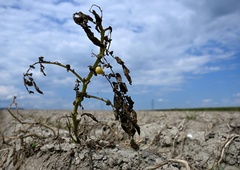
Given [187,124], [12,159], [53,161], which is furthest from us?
[187,124]

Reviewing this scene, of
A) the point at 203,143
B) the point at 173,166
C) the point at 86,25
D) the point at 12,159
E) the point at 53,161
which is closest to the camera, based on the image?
the point at 86,25

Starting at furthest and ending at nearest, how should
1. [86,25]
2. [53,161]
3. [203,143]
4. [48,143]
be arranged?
1. [203,143]
2. [48,143]
3. [53,161]
4. [86,25]

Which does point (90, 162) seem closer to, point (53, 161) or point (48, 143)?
point (53, 161)

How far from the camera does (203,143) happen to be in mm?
4770

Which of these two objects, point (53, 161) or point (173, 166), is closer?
point (173, 166)

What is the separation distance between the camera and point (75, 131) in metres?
2.67

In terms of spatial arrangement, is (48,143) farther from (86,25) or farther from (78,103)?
(86,25)

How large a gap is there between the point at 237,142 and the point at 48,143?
235cm

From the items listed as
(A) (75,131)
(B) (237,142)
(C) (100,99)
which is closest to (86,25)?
(C) (100,99)

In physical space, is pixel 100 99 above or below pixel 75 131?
above

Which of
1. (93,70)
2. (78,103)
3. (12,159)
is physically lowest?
(12,159)

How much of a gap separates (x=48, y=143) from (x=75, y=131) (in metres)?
0.36

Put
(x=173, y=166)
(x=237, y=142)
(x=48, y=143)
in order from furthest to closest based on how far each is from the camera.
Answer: (x=237, y=142)
(x=48, y=143)
(x=173, y=166)

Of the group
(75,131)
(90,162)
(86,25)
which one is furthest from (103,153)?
(86,25)
